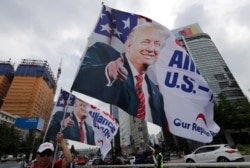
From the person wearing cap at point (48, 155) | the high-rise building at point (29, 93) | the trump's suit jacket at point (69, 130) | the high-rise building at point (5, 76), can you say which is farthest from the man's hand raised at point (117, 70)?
the high-rise building at point (5, 76)

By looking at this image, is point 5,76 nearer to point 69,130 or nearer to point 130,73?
point 69,130

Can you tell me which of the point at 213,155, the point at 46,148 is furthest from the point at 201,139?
the point at 213,155

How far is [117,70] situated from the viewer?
214 inches

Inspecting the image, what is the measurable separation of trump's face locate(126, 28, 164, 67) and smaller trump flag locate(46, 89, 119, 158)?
5.19 meters

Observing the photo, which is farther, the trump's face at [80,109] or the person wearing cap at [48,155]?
the trump's face at [80,109]

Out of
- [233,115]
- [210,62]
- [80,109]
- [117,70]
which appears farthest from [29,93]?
[117,70]

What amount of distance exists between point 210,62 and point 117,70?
255 ft

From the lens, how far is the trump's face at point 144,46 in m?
5.32

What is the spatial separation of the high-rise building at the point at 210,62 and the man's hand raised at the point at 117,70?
62.9m

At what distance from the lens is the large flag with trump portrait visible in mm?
4672

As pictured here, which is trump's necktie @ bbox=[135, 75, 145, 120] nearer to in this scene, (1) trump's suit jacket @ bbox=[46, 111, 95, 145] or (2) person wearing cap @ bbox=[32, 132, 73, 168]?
(2) person wearing cap @ bbox=[32, 132, 73, 168]

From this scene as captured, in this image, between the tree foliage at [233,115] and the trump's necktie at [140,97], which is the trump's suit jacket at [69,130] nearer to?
the trump's necktie at [140,97]

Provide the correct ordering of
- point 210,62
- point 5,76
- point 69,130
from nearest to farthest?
point 69,130 < point 210,62 < point 5,76

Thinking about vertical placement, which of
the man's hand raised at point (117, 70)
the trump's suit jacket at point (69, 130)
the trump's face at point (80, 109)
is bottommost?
the man's hand raised at point (117, 70)
